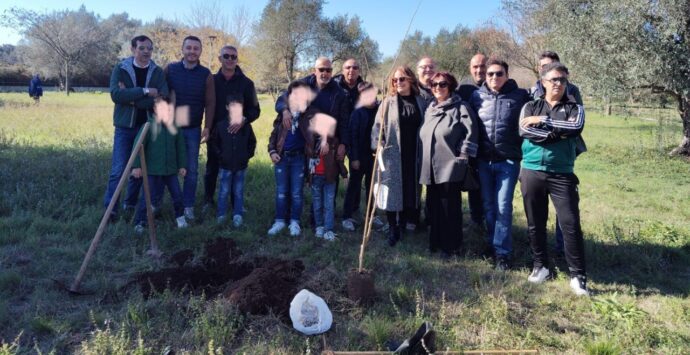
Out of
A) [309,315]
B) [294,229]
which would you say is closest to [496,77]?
[294,229]

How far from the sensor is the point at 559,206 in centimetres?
416

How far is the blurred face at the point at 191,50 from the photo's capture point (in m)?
5.35

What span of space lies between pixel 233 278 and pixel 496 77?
327 cm

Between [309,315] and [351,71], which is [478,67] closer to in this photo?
[351,71]

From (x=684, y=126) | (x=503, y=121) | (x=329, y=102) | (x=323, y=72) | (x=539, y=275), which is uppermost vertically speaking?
(x=323, y=72)

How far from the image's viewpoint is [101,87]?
55.2m

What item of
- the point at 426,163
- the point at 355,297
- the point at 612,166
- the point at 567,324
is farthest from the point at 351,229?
the point at 612,166

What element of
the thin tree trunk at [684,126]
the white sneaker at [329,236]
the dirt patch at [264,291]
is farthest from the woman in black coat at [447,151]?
the thin tree trunk at [684,126]

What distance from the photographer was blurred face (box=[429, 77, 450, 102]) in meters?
4.70

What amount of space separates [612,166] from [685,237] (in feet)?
21.8

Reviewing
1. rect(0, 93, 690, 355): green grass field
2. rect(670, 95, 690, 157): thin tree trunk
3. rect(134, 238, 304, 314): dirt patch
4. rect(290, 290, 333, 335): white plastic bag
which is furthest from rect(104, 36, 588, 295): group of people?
rect(670, 95, 690, 157): thin tree trunk

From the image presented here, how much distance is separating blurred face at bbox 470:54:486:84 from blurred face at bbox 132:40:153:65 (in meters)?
3.80

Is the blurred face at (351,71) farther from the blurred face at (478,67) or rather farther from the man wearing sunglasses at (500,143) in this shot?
the man wearing sunglasses at (500,143)

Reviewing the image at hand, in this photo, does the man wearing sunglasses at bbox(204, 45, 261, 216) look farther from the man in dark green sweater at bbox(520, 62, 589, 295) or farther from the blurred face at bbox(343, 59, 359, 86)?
the man in dark green sweater at bbox(520, 62, 589, 295)
